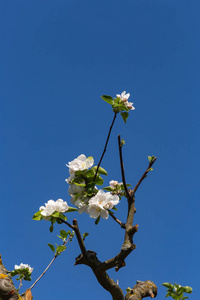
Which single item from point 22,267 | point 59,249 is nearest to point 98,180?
point 59,249

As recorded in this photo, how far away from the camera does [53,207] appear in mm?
1910

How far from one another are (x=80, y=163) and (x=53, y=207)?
1.13 feet

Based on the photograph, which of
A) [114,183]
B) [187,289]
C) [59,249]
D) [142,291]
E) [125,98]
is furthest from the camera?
[59,249]

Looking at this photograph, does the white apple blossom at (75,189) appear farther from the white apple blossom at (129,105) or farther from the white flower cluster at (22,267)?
the white flower cluster at (22,267)

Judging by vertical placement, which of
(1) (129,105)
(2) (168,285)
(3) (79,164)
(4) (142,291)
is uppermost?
(1) (129,105)

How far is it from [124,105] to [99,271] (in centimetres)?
122

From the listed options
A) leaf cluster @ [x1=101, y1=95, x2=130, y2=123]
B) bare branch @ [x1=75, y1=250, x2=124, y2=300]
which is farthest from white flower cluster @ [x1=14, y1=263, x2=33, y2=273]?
leaf cluster @ [x1=101, y1=95, x2=130, y2=123]

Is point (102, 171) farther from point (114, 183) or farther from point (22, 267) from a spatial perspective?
point (22, 267)

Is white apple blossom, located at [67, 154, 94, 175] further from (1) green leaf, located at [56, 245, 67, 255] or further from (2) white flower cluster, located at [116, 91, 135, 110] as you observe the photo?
(1) green leaf, located at [56, 245, 67, 255]

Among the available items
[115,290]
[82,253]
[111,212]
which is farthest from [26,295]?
[111,212]

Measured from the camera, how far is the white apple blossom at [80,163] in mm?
1985

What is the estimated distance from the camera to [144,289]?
2.29m

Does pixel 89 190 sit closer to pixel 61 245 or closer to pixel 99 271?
pixel 99 271

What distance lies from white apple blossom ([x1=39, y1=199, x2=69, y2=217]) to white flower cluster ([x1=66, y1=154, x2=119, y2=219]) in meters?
0.11
